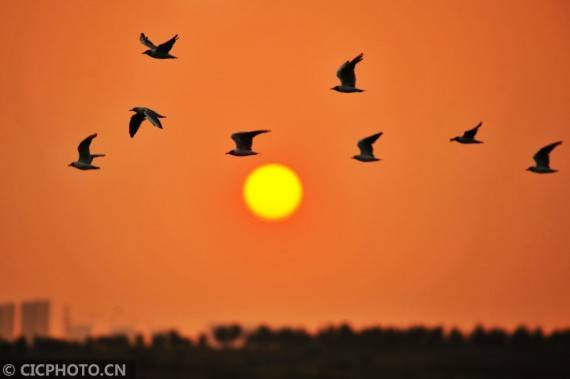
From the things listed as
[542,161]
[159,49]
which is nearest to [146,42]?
[159,49]

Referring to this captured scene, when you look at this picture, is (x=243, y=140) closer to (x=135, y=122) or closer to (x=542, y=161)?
(x=135, y=122)

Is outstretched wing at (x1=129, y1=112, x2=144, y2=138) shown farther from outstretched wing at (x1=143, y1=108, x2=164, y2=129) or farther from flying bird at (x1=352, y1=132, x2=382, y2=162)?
flying bird at (x1=352, y1=132, x2=382, y2=162)

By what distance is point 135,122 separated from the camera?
221 ft

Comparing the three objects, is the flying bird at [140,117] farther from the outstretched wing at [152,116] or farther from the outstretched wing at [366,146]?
the outstretched wing at [366,146]

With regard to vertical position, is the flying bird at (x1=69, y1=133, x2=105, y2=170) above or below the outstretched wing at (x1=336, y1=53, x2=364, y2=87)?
below

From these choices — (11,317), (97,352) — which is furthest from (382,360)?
(11,317)

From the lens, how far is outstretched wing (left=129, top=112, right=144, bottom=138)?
66731mm

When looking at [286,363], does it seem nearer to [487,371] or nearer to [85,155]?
[487,371]

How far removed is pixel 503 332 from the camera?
508 feet

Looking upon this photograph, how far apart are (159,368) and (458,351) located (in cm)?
3207

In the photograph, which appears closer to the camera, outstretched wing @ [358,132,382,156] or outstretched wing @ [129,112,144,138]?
outstretched wing @ [129,112,144,138]

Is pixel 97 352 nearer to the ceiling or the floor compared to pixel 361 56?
nearer to the floor

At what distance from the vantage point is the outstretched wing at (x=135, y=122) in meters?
66.7

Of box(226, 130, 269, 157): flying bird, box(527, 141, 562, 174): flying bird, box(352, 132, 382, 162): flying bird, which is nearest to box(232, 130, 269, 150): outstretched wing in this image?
box(226, 130, 269, 157): flying bird
